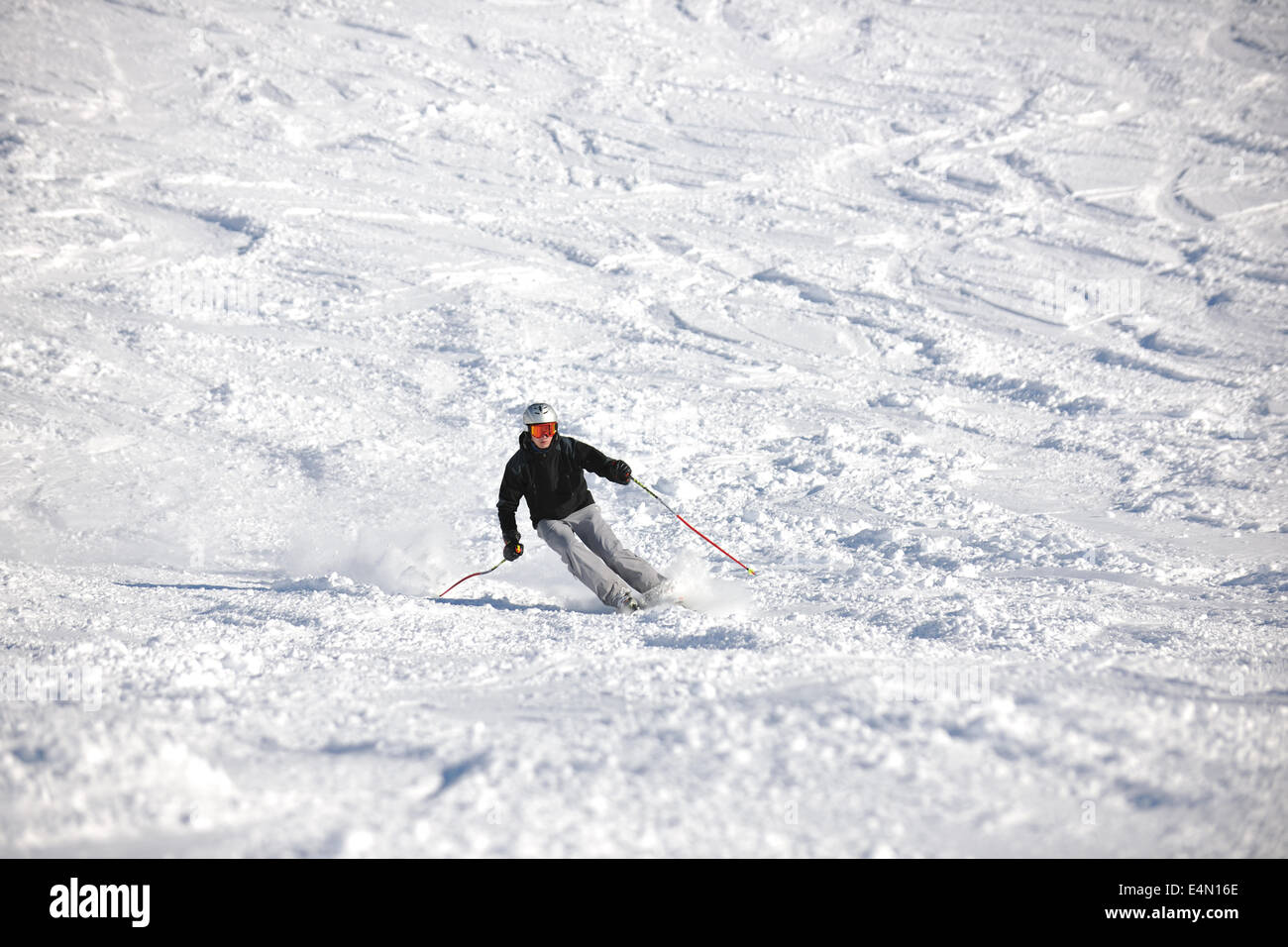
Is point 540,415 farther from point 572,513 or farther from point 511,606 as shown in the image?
point 511,606

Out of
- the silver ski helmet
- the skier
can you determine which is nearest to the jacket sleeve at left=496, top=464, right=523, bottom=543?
the skier

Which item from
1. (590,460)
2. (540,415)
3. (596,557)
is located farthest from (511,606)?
(540,415)

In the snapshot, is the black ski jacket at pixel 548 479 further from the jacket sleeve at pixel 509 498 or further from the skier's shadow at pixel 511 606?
the skier's shadow at pixel 511 606

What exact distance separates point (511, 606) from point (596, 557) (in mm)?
678

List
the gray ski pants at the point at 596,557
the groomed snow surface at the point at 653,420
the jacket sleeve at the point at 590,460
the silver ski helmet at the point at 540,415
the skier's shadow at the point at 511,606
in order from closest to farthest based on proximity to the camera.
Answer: the groomed snow surface at the point at 653,420 < the silver ski helmet at the point at 540,415 < the gray ski pants at the point at 596,557 < the skier's shadow at the point at 511,606 < the jacket sleeve at the point at 590,460

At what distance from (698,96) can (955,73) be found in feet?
16.4

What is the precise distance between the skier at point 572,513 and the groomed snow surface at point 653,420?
420mm

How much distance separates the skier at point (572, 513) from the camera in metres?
6.30

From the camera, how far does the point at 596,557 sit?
6.42 meters

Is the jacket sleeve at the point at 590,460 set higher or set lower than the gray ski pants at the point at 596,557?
higher

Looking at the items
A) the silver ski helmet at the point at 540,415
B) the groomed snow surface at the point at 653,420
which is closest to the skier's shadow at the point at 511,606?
the groomed snow surface at the point at 653,420

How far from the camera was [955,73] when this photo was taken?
17891 mm

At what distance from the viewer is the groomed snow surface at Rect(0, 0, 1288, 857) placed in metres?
3.38
